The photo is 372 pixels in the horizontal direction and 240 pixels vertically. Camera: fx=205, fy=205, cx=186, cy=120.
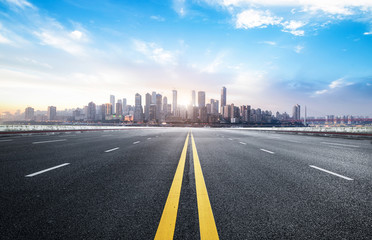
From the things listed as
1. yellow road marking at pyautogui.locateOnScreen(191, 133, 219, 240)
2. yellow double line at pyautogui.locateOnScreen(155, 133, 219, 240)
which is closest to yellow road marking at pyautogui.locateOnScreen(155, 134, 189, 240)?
yellow double line at pyautogui.locateOnScreen(155, 133, 219, 240)

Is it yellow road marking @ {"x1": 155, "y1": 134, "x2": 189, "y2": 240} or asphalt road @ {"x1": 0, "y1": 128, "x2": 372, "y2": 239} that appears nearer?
yellow road marking @ {"x1": 155, "y1": 134, "x2": 189, "y2": 240}

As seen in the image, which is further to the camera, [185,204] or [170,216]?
[185,204]

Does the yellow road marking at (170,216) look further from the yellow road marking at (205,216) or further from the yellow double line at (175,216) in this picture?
the yellow road marking at (205,216)

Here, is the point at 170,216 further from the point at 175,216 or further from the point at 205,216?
the point at 205,216

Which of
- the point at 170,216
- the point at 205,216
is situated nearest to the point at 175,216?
the point at 170,216

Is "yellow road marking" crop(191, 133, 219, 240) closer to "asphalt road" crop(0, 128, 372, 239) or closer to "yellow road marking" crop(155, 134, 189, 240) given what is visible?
"asphalt road" crop(0, 128, 372, 239)

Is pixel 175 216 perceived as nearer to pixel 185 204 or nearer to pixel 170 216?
pixel 170 216

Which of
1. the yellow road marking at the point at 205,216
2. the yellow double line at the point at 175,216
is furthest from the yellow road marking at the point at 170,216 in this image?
the yellow road marking at the point at 205,216

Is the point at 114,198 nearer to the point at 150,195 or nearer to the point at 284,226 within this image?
the point at 150,195

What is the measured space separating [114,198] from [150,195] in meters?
0.62

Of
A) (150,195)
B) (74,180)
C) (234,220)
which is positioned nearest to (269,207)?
(234,220)

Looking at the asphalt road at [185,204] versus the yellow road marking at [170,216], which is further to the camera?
the asphalt road at [185,204]

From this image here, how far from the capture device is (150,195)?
375cm

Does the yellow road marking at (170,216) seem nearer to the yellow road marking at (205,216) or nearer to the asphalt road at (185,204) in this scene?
the asphalt road at (185,204)
